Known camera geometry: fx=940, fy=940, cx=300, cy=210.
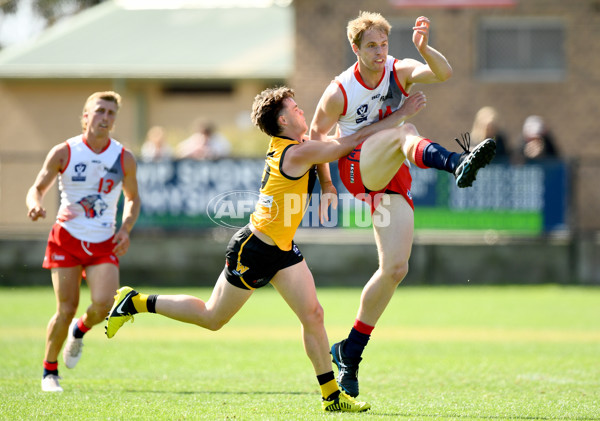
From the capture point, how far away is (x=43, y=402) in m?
6.93

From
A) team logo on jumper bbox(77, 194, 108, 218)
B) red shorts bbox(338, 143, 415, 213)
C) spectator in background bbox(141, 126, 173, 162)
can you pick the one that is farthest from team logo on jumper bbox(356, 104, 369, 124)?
spectator in background bbox(141, 126, 173, 162)

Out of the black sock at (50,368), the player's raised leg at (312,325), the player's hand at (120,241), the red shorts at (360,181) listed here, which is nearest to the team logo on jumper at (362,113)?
the red shorts at (360,181)

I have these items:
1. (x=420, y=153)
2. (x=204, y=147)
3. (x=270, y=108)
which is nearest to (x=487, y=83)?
(x=204, y=147)

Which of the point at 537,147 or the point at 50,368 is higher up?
the point at 537,147

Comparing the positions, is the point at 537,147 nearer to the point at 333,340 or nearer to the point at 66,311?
the point at 333,340

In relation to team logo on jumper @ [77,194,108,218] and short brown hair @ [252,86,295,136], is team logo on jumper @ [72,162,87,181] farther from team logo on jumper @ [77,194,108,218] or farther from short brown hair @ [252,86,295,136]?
short brown hair @ [252,86,295,136]

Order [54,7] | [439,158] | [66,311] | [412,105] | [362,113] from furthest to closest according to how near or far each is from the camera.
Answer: [54,7]
[66,311]
[362,113]
[412,105]
[439,158]

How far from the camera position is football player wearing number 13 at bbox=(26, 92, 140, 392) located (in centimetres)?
773

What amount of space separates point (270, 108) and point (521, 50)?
14.9 metres

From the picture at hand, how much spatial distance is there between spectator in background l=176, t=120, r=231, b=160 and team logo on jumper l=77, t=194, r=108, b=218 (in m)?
8.99

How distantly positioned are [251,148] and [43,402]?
12.0 metres

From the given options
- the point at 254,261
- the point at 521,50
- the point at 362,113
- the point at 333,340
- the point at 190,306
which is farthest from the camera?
the point at 521,50

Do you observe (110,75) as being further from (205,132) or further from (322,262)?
(322,262)

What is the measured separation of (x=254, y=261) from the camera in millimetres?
6441
